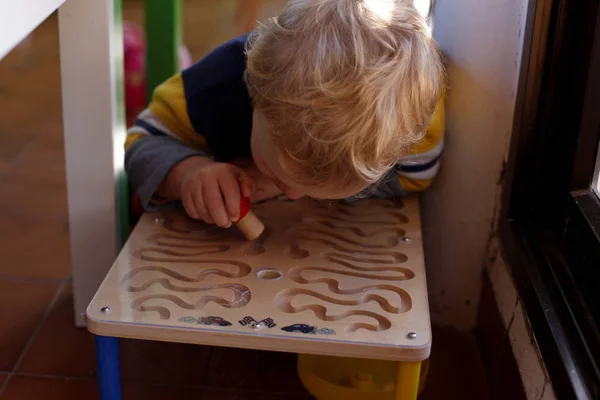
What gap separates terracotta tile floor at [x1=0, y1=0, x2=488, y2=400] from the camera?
1.00 meters

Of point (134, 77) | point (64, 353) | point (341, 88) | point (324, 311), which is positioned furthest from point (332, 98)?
point (134, 77)

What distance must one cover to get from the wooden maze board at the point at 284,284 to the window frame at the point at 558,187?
12 centimetres

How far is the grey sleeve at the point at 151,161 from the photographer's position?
944mm

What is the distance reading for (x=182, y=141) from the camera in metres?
1.01

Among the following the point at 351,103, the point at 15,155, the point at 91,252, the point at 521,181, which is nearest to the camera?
the point at 351,103

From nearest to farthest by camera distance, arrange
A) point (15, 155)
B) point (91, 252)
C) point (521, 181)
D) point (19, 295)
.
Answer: point (521, 181)
point (91, 252)
point (19, 295)
point (15, 155)

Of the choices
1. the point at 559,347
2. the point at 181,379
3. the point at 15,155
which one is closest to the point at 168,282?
the point at 181,379

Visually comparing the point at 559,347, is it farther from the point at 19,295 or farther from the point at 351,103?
the point at 19,295

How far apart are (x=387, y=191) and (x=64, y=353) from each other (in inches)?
18.4

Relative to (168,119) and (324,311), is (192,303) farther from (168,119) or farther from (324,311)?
(168,119)

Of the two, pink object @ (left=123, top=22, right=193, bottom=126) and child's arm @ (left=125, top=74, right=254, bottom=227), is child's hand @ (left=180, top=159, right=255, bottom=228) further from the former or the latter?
pink object @ (left=123, top=22, right=193, bottom=126)

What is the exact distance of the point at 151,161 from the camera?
0.96m

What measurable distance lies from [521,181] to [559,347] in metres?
0.25

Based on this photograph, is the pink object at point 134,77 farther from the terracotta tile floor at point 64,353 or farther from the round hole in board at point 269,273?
the round hole in board at point 269,273
